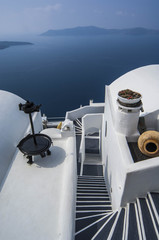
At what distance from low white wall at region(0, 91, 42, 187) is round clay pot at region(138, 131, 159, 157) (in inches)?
349

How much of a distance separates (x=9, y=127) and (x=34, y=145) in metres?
3.87

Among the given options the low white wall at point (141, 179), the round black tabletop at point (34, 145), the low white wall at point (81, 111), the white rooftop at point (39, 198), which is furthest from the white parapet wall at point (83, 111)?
the low white wall at point (141, 179)

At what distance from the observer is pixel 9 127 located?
12.3 m

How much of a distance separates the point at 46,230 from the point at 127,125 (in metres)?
7.12

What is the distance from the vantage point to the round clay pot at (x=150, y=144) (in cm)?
836

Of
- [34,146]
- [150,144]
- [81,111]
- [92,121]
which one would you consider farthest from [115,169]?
[81,111]

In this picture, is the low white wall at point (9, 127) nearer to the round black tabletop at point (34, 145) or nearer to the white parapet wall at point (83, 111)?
the round black tabletop at point (34, 145)

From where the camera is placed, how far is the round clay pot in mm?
8356

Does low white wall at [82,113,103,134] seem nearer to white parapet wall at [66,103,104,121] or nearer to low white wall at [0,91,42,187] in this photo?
white parapet wall at [66,103,104,121]

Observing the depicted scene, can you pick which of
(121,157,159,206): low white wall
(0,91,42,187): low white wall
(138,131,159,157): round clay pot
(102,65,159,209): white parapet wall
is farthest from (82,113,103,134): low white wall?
(121,157,159,206): low white wall

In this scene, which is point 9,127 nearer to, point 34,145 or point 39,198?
point 34,145

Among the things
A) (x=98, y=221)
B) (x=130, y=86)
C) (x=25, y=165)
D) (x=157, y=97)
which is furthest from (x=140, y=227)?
(x=130, y=86)

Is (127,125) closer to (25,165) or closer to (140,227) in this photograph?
(140,227)

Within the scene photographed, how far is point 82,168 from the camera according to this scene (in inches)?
752
